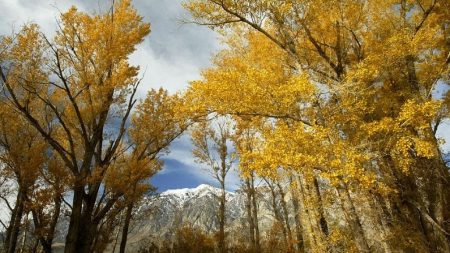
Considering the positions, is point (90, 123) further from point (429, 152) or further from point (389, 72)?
point (389, 72)

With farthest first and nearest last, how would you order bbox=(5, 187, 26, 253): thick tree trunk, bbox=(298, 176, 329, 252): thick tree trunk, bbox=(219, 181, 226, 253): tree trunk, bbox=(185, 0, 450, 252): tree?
bbox=(219, 181, 226, 253): tree trunk
bbox=(5, 187, 26, 253): thick tree trunk
bbox=(298, 176, 329, 252): thick tree trunk
bbox=(185, 0, 450, 252): tree

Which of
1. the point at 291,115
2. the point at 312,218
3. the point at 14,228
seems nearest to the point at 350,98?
the point at 291,115

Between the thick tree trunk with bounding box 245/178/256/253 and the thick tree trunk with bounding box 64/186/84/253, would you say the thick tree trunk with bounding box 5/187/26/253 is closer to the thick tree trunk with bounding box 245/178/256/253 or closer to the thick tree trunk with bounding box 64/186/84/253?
the thick tree trunk with bounding box 64/186/84/253

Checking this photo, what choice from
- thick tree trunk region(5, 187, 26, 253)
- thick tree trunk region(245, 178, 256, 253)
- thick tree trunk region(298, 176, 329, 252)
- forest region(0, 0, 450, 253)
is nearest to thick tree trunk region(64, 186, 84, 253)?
forest region(0, 0, 450, 253)

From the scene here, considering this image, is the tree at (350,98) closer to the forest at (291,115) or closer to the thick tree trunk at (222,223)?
the forest at (291,115)

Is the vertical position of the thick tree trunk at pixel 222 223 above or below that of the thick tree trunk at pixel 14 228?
above

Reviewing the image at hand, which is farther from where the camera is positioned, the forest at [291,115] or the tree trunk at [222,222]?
the tree trunk at [222,222]

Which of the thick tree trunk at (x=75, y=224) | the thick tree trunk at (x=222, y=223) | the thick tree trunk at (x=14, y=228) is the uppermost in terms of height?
the thick tree trunk at (x=222, y=223)

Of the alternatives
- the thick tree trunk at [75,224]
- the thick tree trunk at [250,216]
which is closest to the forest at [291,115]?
the thick tree trunk at [75,224]

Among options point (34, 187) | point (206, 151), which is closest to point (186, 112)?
point (34, 187)

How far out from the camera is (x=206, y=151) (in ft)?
59.5

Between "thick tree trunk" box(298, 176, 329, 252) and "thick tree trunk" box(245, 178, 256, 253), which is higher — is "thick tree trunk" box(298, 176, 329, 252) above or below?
below

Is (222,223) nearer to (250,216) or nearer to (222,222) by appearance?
(222,222)

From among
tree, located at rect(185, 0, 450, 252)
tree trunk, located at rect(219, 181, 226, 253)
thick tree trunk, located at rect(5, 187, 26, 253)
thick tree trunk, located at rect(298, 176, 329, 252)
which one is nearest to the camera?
tree, located at rect(185, 0, 450, 252)
